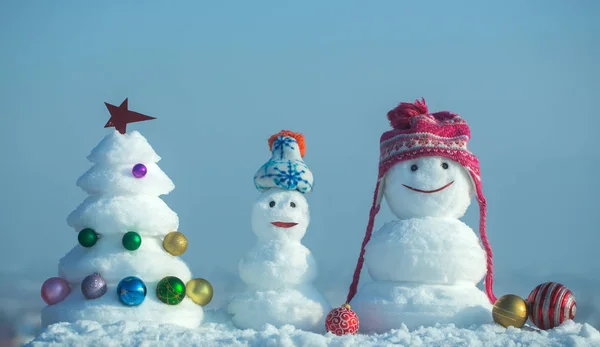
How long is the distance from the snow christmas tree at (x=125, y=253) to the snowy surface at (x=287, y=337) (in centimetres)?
32

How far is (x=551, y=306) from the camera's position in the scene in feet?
15.8

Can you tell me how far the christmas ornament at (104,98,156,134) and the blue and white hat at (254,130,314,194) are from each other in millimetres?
939

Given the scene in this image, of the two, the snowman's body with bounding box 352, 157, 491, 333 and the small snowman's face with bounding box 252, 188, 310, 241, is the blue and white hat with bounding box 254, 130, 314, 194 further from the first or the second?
the snowman's body with bounding box 352, 157, 491, 333

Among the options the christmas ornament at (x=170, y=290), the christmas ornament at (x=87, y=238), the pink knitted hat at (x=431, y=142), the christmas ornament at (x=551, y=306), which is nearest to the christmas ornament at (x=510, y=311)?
the christmas ornament at (x=551, y=306)

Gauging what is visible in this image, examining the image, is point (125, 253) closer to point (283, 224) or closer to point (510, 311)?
point (283, 224)

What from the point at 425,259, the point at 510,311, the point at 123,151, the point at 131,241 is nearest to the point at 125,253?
the point at 131,241

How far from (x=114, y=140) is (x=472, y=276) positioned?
258 centimetres

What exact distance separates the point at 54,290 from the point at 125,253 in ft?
1.71

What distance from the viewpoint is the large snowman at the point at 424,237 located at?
4.90 m

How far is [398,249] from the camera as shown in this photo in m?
5.02

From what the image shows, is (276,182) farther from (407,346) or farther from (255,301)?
(407,346)

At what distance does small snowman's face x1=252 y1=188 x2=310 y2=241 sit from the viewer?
5180 millimetres

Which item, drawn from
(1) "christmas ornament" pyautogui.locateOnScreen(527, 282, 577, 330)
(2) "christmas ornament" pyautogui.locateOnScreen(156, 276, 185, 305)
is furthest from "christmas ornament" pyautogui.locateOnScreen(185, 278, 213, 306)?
(1) "christmas ornament" pyautogui.locateOnScreen(527, 282, 577, 330)

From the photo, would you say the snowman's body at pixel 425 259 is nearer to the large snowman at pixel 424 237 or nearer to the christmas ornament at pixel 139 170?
the large snowman at pixel 424 237
